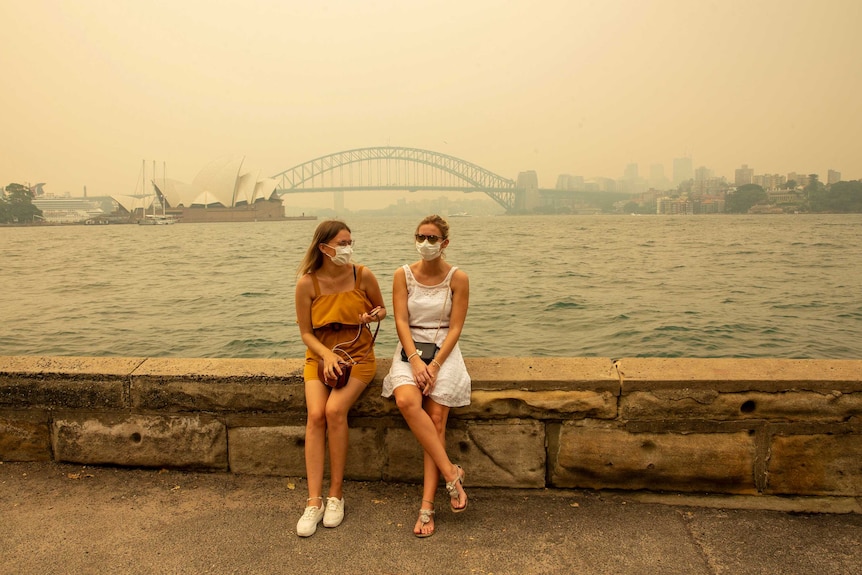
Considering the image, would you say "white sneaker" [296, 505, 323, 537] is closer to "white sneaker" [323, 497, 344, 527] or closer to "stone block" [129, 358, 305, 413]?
"white sneaker" [323, 497, 344, 527]

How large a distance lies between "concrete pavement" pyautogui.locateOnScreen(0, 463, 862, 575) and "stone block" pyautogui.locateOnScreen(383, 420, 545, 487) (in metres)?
0.05

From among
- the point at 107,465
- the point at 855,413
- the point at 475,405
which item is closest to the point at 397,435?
the point at 475,405

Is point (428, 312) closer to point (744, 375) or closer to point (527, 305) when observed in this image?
point (744, 375)

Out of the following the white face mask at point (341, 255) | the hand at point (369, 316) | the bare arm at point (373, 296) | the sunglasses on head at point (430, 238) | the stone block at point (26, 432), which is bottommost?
the stone block at point (26, 432)

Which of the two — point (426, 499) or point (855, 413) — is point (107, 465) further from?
point (855, 413)

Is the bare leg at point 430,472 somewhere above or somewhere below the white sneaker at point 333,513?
above

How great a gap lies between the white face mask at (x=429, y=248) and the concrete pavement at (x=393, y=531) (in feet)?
2.52

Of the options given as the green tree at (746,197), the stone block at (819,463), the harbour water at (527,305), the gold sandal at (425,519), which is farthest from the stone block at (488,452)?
the green tree at (746,197)

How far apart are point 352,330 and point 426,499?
25.4 inches

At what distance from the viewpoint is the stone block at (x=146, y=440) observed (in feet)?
7.57

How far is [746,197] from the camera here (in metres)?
61.8

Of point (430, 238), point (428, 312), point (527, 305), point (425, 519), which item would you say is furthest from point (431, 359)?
point (527, 305)

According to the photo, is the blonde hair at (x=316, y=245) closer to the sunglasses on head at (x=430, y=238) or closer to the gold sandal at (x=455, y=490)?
the sunglasses on head at (x=430, y=238)

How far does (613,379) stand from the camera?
212 centimetres
